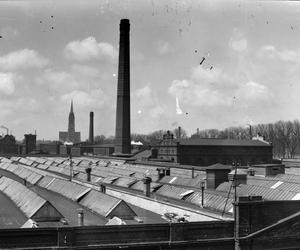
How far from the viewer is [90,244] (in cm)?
1898

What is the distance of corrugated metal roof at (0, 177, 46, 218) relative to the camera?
24.6 metres

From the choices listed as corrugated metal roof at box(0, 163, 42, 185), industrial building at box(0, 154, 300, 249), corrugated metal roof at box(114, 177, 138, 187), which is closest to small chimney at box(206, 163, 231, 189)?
industrial building at box(0, 154, 300, 249)

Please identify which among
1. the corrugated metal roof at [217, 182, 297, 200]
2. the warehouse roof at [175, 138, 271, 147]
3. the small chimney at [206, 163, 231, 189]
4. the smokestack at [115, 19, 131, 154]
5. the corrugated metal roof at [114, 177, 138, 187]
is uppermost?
the smokestack at [115, 19, 131, 154]

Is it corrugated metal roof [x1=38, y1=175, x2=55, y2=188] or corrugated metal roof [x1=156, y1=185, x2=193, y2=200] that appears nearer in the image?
corrugated metal roof [x1=156, y1=185, x2=193, y2=200]

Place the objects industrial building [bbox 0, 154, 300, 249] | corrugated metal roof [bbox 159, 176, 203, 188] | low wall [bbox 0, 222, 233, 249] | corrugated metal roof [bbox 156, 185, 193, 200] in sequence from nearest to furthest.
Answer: low wall [bbox 0, 222, 233, 249] → industrial building [bbox 0, 154, 300, 249] → corrugated metal roof [bbox 156, 185, 193, 200] → corrugated metal roof [bbox 159, 176, 203, 188]

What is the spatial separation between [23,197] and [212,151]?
72.7 meters

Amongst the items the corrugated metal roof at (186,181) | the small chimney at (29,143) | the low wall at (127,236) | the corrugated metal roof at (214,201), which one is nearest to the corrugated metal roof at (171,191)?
the corrugated metal roof at (214,201)

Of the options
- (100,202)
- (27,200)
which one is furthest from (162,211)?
(27,200)

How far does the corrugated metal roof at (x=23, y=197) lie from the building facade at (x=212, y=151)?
201 feet

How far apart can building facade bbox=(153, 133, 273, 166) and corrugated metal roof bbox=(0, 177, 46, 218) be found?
61.2 m

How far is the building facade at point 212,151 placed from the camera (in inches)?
3755

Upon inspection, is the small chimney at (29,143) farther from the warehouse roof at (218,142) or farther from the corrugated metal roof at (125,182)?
the corrugated metal roof at (125,182)

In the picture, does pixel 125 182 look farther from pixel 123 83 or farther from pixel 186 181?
pixel 123 83

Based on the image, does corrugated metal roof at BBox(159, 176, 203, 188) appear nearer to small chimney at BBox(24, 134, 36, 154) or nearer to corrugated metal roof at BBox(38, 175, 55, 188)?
corrugated metal roof at BBox(38, 175, 55, 188)
